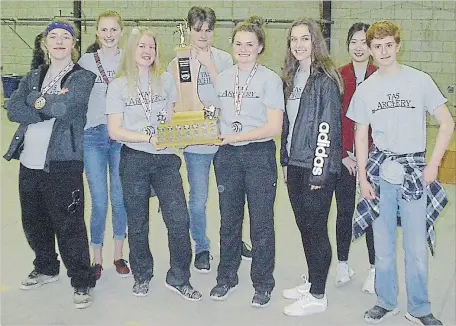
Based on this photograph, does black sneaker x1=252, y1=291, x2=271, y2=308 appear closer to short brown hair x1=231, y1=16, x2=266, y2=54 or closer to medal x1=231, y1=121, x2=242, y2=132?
medal x1=231, y1=121, x2=242, y2=132

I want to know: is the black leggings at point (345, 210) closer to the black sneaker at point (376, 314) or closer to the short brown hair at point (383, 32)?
the black sneaker at point (376, 314)

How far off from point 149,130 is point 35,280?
109 cm

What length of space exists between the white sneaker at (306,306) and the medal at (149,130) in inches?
42.6

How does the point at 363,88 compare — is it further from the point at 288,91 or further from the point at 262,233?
the point at 262,233

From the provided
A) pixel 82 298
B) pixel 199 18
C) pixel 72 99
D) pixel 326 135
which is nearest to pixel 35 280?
pixel 82 298

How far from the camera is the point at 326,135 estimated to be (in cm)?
Answer: 274

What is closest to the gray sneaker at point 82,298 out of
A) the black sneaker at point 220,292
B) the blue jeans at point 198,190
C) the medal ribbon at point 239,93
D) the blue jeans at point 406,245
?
the black sneaker at point 220,292

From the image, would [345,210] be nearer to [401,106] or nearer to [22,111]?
[401,106]

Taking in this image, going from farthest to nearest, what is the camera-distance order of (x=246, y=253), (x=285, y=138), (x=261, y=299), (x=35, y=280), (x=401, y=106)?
(x=246, y=253) < (x=35, y=280) < (x=261, y=299) < (x=285, y=138) < (x=401, y=106)

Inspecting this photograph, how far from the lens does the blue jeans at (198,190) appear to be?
3.39 metres

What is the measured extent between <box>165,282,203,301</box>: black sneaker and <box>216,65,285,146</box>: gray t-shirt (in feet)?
2.69

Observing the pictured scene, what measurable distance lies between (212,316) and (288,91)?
1149mm

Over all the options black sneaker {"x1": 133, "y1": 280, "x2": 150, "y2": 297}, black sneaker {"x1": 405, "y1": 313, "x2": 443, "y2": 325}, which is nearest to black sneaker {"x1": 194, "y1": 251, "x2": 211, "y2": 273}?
black sneaker {"x1": 133, "y1": 280, "x2": 150, "y2": 297}

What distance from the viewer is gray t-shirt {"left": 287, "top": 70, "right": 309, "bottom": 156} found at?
286cm
